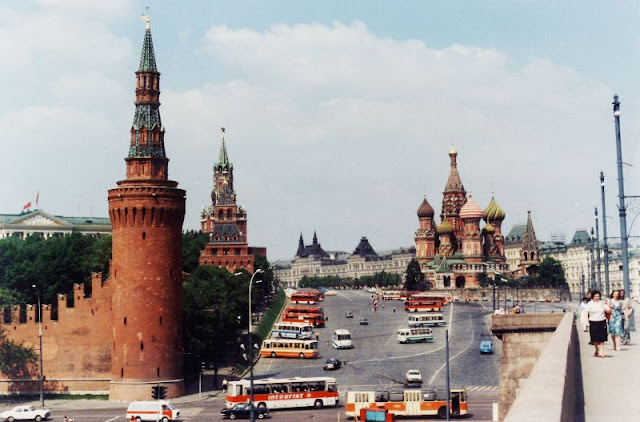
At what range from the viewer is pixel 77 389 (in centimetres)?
7694

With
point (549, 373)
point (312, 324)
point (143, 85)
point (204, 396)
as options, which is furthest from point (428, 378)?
point (549, 373)

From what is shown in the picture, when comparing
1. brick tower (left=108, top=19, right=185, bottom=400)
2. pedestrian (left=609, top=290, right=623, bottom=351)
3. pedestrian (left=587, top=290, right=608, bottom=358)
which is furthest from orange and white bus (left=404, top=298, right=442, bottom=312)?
pedestrian (left=587, top=290, right=608, bottom=358)

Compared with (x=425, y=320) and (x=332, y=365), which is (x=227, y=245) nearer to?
(x=425, y=320)

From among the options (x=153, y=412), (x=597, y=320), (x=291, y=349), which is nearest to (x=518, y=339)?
(x=597, y=320)

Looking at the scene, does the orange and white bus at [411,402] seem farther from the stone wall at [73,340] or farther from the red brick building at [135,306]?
the stone wall at [73,340]

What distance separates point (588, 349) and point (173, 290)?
49.3 metres

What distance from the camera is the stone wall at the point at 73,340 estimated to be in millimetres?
77188

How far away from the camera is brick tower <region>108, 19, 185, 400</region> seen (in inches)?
2867

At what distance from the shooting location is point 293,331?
100375 millimetres

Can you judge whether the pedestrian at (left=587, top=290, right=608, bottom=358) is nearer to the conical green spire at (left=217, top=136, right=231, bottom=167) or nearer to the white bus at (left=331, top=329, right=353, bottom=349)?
the white bus at (left=331, top=329, right=353, bottom=349)

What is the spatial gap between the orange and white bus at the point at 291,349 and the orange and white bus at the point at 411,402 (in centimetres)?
3289

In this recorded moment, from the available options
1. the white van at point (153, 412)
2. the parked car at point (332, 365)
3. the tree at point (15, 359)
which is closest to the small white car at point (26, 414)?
the white van at point (153, 412)

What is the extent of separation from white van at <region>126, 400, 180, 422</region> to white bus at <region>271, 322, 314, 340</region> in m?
35.9

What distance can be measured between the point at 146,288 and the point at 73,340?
908 cm
